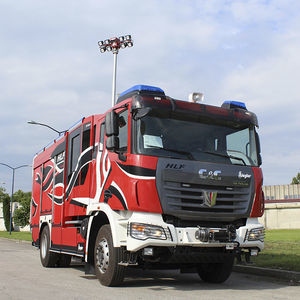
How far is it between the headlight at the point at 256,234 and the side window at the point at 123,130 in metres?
2.68

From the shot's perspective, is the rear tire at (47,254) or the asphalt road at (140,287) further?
the rear tire at (47,254)

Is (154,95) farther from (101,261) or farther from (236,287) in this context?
(236,287)

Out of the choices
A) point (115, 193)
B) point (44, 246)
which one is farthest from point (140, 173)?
point (44, 246)

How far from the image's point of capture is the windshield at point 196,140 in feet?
24.6

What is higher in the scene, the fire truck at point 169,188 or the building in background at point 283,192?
the building in background at point 283,192

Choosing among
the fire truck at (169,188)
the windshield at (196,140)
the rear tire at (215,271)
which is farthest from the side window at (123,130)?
the rear tire at (215,271)

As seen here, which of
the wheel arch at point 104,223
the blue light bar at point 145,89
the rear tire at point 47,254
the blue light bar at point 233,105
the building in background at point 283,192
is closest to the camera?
the wheel arch at point 104,223

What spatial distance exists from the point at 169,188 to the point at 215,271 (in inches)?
108

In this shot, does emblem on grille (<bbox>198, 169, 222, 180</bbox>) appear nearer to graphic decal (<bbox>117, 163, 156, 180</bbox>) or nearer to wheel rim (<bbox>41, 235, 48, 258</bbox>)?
graphic decal (<bbox>117, 163, 156, 180</bbox>)

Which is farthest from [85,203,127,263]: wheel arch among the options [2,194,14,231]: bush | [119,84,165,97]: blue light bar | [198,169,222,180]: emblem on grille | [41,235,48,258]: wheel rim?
[2,194,14,231]: bush

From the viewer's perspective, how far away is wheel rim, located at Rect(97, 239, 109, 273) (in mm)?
7836

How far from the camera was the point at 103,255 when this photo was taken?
793cm

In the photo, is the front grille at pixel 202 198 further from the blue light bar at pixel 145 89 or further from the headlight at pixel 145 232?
the blue light bar at pixel 145 89

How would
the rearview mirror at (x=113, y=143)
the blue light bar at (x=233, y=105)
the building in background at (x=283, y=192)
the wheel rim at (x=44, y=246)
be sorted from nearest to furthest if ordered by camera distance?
the rearview mirror at (x=113, y=143) < the blue light bar at (x=233, y=105) < the wheel rim at (x=44, y=246) < the building in background at (x=283, y=192)
